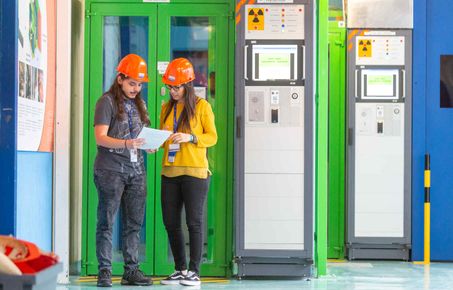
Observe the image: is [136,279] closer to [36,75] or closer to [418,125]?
[36,75]

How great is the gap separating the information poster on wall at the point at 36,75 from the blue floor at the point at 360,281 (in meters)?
1.32

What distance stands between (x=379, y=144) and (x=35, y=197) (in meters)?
4.00

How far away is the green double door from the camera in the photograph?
6.88m

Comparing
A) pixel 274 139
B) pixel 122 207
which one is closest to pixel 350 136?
pixel 274 139

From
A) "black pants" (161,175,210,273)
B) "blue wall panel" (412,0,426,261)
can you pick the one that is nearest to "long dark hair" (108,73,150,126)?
"black pants" (161,175,210,273)

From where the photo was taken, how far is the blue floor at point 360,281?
643 centimetres

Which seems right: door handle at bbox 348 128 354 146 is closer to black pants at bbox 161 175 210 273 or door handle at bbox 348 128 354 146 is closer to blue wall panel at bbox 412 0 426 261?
blue wall panel at bbox 412 0 426 261

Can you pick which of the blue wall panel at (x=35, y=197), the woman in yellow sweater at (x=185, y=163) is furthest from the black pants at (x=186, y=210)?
the blue wall panel at (x=35, y=197)

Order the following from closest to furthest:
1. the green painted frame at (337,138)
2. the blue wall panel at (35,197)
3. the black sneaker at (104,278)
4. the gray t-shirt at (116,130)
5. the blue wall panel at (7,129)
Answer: the blue wall panel at (7,129) → the blue wall panel at (35,197) → the gray t-shirt at (116,130) → the black sneaker at (104,278) → the green painted frame at (337,138)

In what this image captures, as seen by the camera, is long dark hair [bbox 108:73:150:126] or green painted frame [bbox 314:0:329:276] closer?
long dark hair [bbox 108:73:150:126]

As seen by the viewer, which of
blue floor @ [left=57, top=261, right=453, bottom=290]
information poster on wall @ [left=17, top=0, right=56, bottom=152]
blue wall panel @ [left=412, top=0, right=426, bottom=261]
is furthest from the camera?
blue wall panel @ [left=412, top=0, right=426, bottom=261]

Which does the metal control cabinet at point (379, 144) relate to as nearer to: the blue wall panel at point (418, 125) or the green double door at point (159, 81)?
the blue wall panel at point (418, 125)

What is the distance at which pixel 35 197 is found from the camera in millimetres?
5473

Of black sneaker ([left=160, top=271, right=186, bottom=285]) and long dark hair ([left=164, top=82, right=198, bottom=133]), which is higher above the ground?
long dark hair ([left=164, top=82, right=198, bottom=133])
